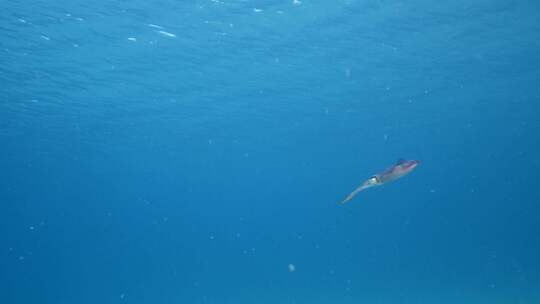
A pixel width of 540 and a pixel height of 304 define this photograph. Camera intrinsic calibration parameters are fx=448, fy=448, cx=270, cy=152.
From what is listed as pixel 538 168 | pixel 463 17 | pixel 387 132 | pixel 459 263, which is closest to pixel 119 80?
pixel 463 17

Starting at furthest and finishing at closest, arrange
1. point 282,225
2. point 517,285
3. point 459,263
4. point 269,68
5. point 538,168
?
point 282,225 → point 538,168 → point 459,263 → point 517,285 → point 269,68

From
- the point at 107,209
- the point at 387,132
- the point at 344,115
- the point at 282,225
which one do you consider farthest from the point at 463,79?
the point at 282,225

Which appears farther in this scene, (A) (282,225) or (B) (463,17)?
(A) (282,225)

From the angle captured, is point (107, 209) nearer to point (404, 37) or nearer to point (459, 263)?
point (459, 263)

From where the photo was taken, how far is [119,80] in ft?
A: 76.2

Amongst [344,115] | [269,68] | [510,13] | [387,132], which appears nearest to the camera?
[510,13]

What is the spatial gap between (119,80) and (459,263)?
2054 inches

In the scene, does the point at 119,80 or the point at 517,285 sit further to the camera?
the point at 517,285

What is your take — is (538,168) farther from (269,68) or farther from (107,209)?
(107,209)

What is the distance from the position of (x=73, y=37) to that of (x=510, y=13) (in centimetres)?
1699

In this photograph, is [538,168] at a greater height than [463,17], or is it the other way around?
[463,17]

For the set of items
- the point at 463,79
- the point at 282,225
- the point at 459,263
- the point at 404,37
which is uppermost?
the point at 404,37

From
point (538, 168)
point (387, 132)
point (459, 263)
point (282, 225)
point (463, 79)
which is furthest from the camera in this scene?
point (282, 225)

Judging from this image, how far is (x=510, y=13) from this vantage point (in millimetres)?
17219
